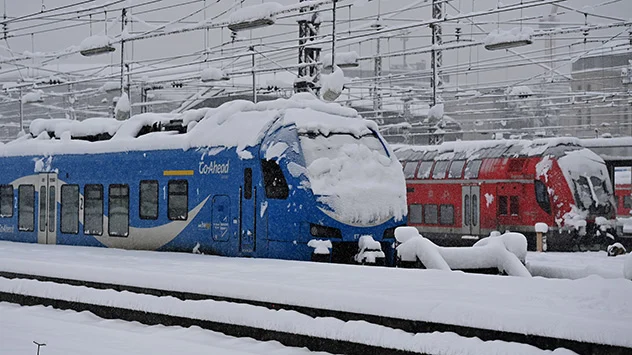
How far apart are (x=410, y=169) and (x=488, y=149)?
2.85 meters

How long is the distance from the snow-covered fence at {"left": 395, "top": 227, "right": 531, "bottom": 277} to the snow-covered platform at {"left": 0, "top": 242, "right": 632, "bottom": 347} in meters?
1.09

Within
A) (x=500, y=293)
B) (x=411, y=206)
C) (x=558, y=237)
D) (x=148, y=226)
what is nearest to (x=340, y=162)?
(x=148, y=226)

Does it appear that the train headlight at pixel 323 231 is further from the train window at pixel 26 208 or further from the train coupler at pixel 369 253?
the train window at pixel 26 208

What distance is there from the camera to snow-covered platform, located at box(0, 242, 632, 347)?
763 cm

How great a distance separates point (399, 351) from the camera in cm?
827

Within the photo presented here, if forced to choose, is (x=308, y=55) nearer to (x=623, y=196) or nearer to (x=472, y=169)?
(x=472, y=169)

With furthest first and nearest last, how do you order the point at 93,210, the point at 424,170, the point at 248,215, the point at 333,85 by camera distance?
the point at 424,170 → the point at 333,85 → the point at 93,210 → the point at 248,215

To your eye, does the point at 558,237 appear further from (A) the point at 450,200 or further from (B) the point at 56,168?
(B) the point at 56,168

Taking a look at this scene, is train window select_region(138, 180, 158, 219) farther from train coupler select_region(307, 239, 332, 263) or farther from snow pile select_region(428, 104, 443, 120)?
snow pile select_region(428, 104, 443, 120)

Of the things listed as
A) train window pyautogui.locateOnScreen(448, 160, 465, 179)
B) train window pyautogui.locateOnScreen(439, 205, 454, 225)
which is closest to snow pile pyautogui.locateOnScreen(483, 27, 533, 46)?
train window pyautogui.locateOnScreen(448, 160, 465, 179)

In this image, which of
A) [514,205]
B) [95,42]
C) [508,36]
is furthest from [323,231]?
[95,42]

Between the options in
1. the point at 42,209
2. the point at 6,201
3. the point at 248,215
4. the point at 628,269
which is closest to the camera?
the point at 628,269

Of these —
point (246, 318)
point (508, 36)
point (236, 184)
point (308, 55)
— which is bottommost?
point (246, 318)

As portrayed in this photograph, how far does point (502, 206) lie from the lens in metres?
24.5
